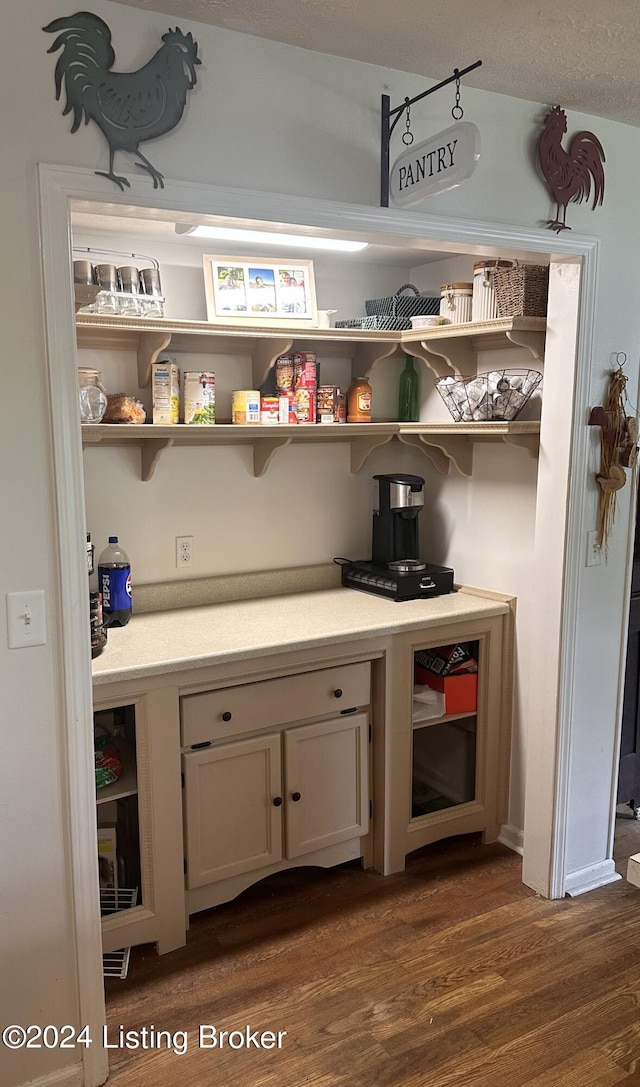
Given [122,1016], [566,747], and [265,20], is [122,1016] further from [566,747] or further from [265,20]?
[265,20]

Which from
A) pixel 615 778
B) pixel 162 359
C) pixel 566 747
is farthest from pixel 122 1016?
pixel 162 359

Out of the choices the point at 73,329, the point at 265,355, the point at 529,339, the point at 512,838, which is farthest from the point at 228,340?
the point at 512,838

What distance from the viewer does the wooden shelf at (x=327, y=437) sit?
2.56 metres

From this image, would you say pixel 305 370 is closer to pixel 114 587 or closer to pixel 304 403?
pixel 304 403

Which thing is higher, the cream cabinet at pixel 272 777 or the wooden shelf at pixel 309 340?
the wooden shelf at pixel 309 340

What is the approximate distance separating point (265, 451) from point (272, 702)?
0.90m

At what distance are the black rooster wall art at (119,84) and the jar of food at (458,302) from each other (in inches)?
52.1

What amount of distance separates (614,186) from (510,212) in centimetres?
43

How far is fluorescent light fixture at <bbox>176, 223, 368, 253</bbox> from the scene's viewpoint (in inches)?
96.7

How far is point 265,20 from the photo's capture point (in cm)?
174

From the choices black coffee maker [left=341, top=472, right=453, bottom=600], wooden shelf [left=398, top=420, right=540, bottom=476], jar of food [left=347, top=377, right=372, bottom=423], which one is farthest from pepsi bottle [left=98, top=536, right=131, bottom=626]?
wooden shelf [left=398, top=420, right=540, bottom=476]

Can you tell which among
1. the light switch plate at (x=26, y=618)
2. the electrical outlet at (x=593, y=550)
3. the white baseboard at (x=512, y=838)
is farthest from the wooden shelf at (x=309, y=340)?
the white baseboard at (x=512, y=838)

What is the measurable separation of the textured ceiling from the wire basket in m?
0.86

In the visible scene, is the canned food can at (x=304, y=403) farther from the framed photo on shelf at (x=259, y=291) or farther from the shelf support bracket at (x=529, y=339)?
the shelf support bracket at (x=529, y=339)
